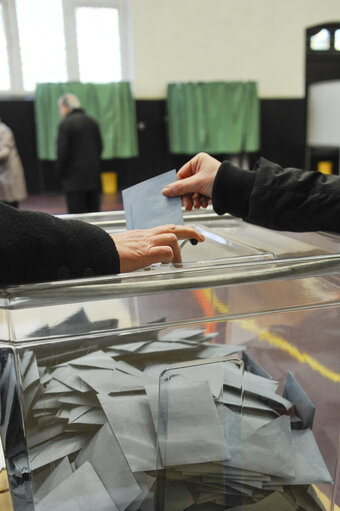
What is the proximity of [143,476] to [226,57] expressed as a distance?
611 cm

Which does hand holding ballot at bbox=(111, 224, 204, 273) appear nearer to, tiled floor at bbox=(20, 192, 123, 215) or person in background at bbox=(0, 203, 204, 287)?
person in background at bbox=(0, 203, 204, 287)

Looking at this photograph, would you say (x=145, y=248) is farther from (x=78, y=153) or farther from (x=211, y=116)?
(x=211, y=116)

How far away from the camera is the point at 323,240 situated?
93 centimetres

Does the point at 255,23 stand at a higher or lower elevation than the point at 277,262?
higher

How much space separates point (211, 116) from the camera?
592cm

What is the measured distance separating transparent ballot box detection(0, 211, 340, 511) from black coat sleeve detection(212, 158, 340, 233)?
0.12 metres

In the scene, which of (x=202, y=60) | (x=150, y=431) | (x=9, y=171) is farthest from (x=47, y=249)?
(x=202, y=60)

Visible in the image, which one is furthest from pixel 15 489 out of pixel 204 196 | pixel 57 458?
pixel 204 196

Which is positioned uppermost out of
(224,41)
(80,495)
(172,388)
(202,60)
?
(224,41)

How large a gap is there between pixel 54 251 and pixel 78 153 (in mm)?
3401

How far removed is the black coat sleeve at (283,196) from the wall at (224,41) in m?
5.43

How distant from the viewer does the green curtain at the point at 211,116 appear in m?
5.86

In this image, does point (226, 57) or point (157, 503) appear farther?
point (226, 57)

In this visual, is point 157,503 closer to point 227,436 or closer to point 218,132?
point 227,436
